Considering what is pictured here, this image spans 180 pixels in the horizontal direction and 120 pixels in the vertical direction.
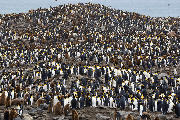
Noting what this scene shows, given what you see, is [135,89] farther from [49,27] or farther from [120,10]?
[120,10]

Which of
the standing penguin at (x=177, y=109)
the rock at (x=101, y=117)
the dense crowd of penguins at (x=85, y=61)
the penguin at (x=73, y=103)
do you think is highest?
the dense crowd of penguins at (x=85, y=61)

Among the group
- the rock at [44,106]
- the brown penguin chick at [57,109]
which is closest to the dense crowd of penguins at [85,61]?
the brown penguin chick at [57,109]

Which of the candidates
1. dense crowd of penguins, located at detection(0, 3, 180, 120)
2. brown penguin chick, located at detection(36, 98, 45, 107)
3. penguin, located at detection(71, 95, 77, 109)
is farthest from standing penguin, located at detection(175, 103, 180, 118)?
brown penguin chick, located at detection(36, 98, 45, 107)

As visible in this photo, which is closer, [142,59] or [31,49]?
[142,59]

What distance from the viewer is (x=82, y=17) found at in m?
62.4

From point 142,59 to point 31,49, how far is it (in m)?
20.9

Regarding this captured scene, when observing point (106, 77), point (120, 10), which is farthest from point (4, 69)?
point (120, 10)

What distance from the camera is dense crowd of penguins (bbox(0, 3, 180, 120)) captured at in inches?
699

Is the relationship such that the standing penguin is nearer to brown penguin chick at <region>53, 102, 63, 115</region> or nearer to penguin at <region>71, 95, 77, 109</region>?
penguin at <region>71, 95, 77, 109</region>

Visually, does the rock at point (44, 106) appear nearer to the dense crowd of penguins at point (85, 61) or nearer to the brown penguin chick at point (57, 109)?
the dense crowd of penguins at point (85, 61)

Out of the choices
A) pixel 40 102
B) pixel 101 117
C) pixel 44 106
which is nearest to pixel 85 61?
pixel 40 102

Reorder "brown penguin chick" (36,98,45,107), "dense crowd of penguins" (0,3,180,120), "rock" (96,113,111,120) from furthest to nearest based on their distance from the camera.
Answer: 1. "brown penguin chick" (36,98,45,107)
2. "dense crowd of penguins" (0,3,180,120)
3. "rock" (96,113,111,120)

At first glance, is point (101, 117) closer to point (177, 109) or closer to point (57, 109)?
point (57, 109)

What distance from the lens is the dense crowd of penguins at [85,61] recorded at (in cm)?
1777
